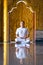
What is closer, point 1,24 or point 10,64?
point 10,64

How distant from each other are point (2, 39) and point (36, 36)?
1738 millimetres

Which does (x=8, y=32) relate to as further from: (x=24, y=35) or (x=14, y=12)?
(x=24, y=35)

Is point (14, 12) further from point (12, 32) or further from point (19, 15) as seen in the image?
point (12, 32)

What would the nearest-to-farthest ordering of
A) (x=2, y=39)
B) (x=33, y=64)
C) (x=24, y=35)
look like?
1. (x=33, y=64)
2. (x=24, y=35)
3. (x=2, y=39)

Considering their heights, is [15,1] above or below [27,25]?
above

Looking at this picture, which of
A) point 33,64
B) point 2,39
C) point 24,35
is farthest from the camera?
point 2,39

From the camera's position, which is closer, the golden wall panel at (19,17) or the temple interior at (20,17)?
the temple interior at (20,17)

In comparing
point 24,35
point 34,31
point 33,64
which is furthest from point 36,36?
point 33,64

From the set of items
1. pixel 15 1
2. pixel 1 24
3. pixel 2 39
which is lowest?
pixel 2 39

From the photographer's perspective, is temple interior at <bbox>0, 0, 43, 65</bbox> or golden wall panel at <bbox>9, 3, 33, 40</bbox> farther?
golden wall panel at <bbox>9, 3, 33, 40</bbox>

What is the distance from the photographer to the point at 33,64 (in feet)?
10.4

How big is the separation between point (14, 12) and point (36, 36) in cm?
168

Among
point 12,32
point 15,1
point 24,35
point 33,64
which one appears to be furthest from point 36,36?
point 33,64

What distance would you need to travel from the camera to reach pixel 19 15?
11148mm
